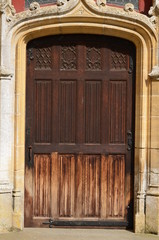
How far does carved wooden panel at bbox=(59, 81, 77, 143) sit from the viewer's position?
805cm

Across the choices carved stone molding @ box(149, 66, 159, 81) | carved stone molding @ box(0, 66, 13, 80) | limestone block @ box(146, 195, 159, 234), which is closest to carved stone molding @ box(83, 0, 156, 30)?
carved stone molding @ box(149, 66, 159, 81)

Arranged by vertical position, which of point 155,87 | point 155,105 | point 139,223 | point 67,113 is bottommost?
point 139,223

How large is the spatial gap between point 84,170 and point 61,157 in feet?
1.32

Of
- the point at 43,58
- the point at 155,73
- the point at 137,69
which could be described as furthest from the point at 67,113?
the point at 155,73

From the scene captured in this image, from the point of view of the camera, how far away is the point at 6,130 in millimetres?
7812

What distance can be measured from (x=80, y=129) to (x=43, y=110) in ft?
2.07

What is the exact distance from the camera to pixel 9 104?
7805mm

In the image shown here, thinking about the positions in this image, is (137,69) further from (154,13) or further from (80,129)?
(80,129)

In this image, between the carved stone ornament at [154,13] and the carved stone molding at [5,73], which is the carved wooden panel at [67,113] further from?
the carved stone ornament at [154,13]

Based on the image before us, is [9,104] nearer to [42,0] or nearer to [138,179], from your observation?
[42,0]

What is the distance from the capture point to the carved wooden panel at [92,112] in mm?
8031

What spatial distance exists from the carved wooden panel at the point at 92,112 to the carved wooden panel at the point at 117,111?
0.59ft

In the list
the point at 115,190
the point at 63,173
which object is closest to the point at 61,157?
the point at 63,173

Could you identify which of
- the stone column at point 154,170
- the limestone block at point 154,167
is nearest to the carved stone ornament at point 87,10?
the stone column at point 154,170
